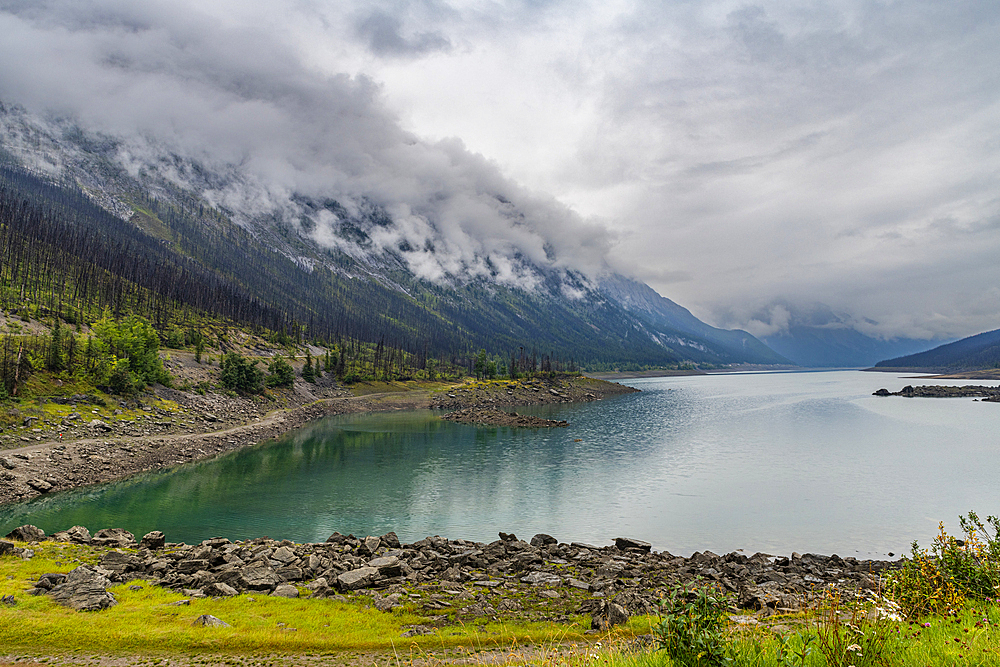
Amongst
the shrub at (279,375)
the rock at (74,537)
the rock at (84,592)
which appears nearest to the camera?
the rock at (84,592)

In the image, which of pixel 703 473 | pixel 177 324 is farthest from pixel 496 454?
pixel 177 324

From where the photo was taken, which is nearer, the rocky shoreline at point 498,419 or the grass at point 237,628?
the grass at point 237,628

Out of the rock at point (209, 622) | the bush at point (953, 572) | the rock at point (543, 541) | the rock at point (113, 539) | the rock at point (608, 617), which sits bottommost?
the rock at point (543, 541)

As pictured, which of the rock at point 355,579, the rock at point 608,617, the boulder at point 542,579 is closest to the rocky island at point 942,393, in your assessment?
the boulder at point 542,579

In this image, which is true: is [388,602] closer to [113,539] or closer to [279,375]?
[113,539]

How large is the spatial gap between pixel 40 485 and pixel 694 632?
1963 inches

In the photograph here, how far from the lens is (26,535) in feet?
78.5

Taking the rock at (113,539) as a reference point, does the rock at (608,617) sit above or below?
above

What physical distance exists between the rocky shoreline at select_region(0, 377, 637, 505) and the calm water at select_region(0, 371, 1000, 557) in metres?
2.38

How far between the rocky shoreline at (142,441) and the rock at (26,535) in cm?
1562

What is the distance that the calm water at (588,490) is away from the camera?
3175 centimetres

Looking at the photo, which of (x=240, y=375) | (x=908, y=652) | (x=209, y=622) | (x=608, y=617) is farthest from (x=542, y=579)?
(x=240, y=375)

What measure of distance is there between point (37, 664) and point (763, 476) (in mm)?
51315

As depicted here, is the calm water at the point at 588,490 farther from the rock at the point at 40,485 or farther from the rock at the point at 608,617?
the rock at the point at 608,617
